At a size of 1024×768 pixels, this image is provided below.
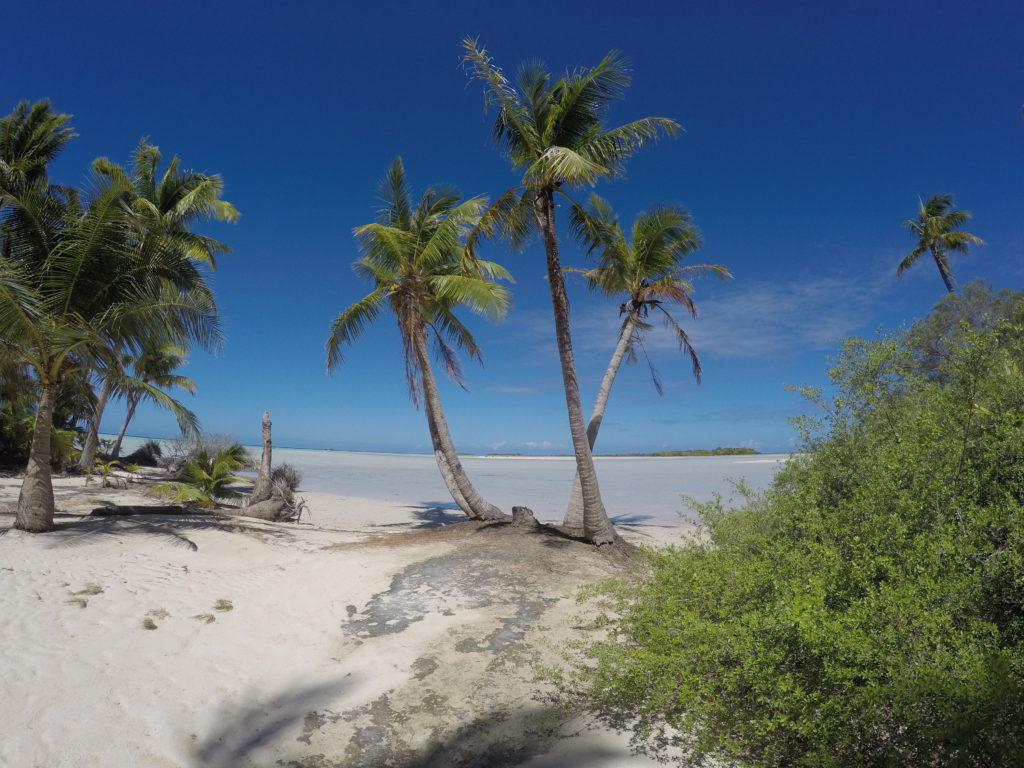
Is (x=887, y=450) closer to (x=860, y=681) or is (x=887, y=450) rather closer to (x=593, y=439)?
(x=860, y=681)

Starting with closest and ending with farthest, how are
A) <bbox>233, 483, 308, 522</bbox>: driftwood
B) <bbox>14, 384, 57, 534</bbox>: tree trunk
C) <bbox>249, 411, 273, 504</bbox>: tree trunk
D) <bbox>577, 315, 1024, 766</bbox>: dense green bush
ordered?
<bbox>577, 315, 1024, 766</bbox>: dense green bush
<bbox>14, 384, 57, 534</bbox>: tree trunk
<bbox>233, 483, 308, 522</bbox>: driftwood
<bbox>249, 411, 273, 504</bbox>: tree trunk

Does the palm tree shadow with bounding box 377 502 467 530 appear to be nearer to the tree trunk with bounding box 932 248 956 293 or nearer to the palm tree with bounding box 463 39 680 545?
the palm tree with bounding box 463 39 680 545

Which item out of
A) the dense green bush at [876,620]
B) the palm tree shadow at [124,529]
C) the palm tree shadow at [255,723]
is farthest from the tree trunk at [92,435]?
the dense green bush at [876,620]

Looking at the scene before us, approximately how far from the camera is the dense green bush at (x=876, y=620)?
7.57ft

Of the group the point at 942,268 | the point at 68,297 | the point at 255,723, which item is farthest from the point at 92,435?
the point at 942,268

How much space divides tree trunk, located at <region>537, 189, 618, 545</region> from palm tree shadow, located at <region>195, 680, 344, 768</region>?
18.1 feet

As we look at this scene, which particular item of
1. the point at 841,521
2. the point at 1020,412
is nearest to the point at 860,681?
the point at 841,521

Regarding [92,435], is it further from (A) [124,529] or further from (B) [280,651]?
(B) [280,651]

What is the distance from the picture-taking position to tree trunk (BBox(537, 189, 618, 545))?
8.73 m

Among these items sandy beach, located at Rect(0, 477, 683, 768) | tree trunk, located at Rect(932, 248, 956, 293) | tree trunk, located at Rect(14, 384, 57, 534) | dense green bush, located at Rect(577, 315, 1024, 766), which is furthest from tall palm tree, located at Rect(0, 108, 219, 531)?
tree trunk, located at Rect(932, 248, 956, 293)

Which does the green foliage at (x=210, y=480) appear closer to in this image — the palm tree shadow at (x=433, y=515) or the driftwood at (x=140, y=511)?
the driftwood at (x=140, y=511)

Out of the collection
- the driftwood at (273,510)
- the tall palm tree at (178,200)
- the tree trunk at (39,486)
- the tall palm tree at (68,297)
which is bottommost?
the driftwood at (273,510)

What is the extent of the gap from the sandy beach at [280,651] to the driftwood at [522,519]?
45.4 inches

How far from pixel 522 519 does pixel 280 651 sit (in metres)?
5.64
